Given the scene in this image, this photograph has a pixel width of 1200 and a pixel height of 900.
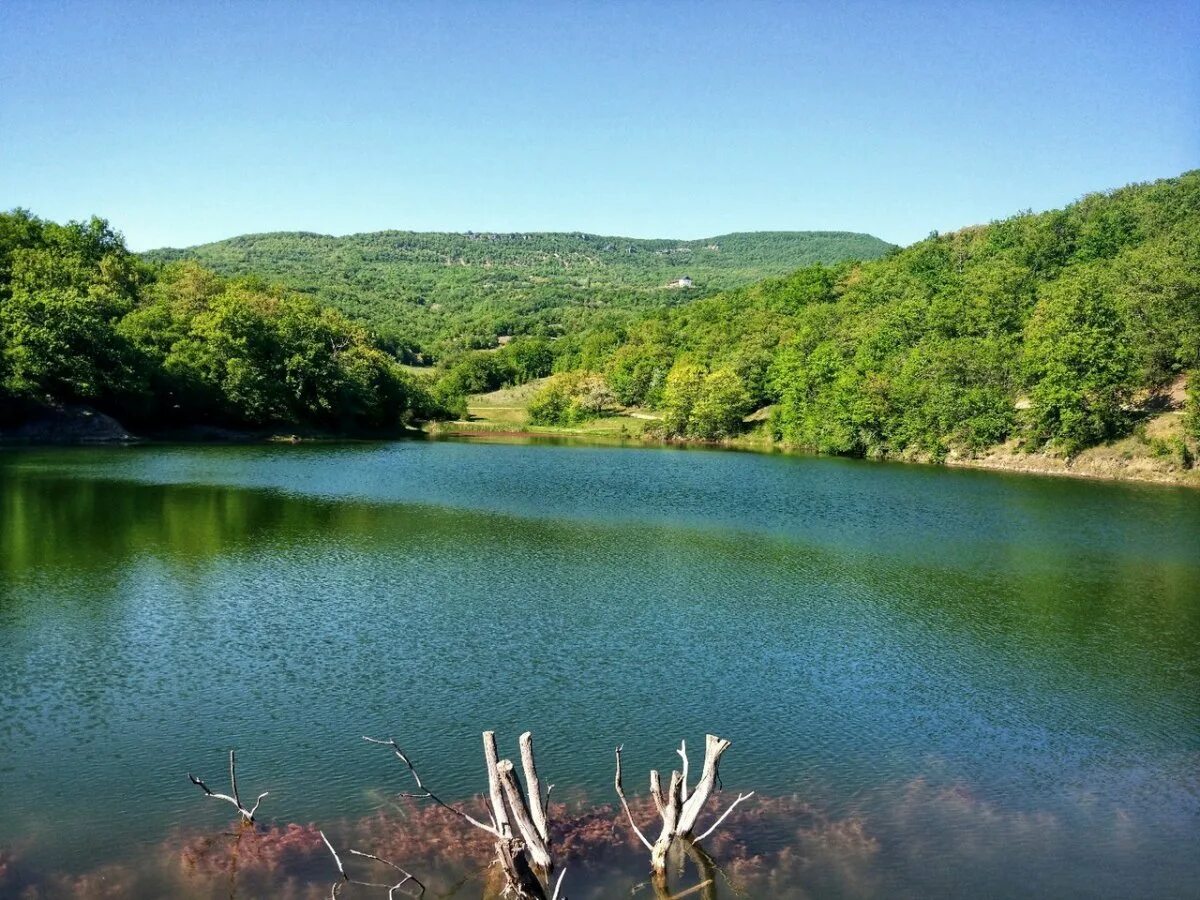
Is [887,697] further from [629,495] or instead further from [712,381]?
[712,381]

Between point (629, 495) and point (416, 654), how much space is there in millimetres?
27495

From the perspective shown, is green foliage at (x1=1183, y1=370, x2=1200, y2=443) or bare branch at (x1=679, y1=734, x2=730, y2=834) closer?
bare branch at (x1=679, y1=734, x2=730, y2=834)

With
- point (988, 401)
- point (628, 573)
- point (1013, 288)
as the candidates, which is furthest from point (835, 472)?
point (628, 573)

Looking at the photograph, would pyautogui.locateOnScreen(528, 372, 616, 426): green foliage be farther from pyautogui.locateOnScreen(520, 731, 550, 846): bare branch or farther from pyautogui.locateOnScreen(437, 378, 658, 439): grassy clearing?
pyautogui.locateOnScreen(520, 731, 550, 846): bare branch

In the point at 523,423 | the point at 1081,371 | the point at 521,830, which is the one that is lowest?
the point at 521,830

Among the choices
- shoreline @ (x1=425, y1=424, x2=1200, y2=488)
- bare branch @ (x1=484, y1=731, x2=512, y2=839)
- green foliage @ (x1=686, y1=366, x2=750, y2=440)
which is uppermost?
green foliage @ (x1=686, y1=366, x2=750, y2=440)

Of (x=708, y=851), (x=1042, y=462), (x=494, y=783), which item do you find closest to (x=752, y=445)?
(x=1042, y=462)

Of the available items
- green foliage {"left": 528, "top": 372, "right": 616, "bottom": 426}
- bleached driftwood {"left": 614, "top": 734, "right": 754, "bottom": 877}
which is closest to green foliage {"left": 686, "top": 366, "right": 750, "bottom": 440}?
green foliage {"left": 528, "top": 372, "right": 616, "bottom": 426}

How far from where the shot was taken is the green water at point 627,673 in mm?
12516

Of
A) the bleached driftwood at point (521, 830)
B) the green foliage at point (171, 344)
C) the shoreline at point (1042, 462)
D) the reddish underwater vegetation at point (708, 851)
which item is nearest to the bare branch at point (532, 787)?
the bleached driftwood at point (521, 830)

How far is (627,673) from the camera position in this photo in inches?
736

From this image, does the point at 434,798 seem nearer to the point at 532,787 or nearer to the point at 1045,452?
the point at 532,787

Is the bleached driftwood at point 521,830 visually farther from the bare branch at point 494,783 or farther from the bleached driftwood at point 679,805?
the bleached driftwood at point 679,805

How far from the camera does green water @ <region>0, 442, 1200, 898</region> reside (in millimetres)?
12516
